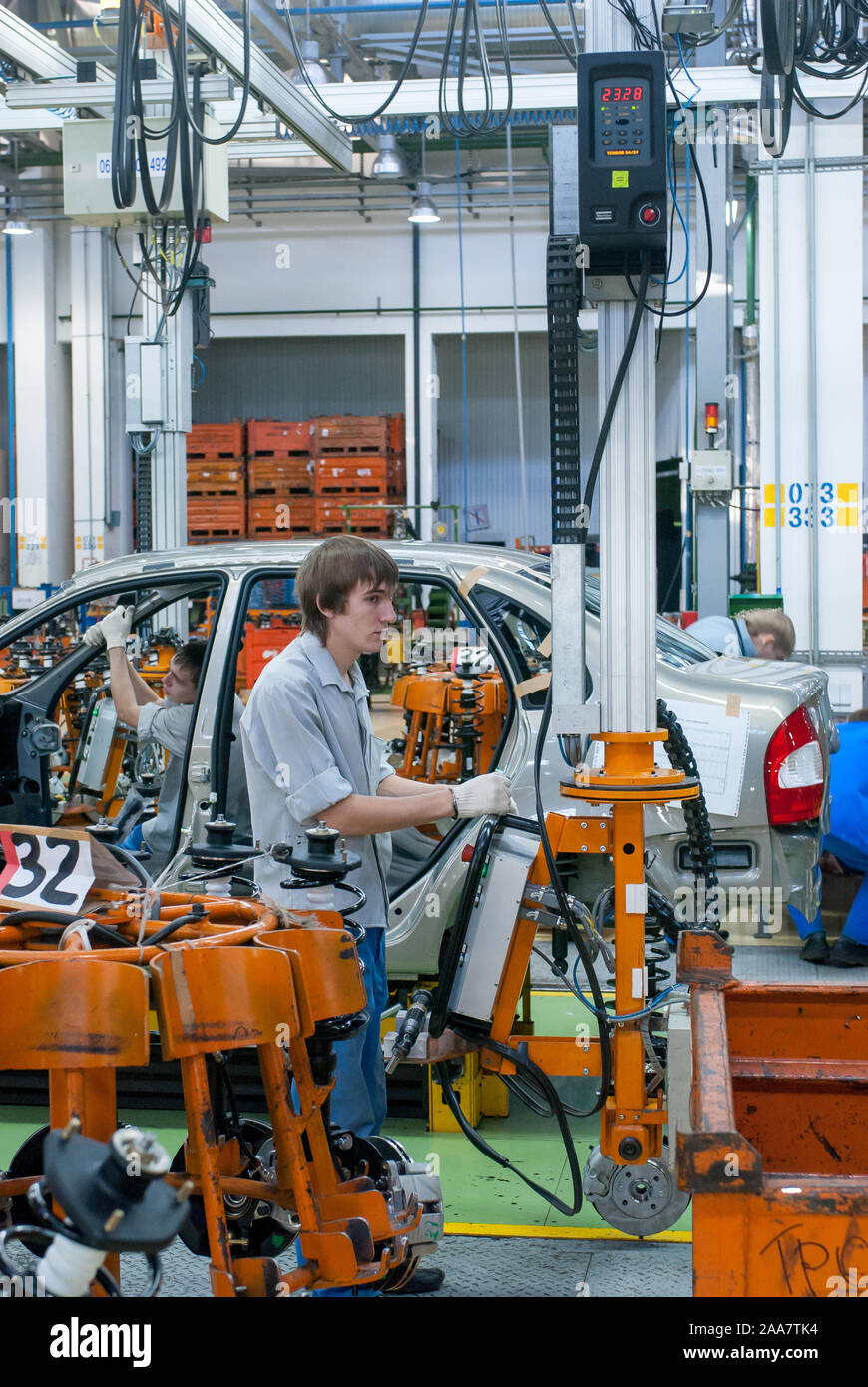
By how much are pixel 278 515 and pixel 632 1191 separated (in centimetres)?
1505

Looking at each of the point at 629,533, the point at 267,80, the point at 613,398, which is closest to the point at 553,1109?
the point at 629,533

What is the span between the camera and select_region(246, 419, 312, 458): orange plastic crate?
57.9 feet

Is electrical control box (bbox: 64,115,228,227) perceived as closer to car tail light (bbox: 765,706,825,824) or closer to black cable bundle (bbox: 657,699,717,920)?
car tail light (bbox: 765,706,825,824)

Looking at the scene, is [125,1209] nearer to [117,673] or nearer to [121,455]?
[117,673]

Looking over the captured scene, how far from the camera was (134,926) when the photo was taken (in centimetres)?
219

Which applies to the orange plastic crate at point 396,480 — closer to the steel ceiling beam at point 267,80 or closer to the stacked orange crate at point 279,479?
the stacked orange crate at point 279,479

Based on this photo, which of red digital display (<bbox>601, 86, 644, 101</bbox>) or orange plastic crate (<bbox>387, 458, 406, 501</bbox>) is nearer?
red digital display (<bbox>601, 86, 644, 101</bbox>)

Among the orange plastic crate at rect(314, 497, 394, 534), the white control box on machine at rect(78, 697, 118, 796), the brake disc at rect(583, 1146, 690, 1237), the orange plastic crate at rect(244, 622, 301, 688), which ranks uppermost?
the orange plastic crate at rect(314, 497, 394, 534)

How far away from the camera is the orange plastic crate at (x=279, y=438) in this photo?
1764cm

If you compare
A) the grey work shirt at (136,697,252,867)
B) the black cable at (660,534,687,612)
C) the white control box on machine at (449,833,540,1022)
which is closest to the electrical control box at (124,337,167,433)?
the grey work shirt at (136,697,252,867)

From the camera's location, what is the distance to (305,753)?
291cm

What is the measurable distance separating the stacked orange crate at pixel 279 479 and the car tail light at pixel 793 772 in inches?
551

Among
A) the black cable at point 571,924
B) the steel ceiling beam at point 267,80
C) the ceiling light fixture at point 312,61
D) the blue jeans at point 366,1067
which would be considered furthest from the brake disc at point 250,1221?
the ceiling light fixture at point 312,61

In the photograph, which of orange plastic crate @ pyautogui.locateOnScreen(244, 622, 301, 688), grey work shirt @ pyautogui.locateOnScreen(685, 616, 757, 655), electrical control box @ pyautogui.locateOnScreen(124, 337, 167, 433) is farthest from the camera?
orange plastic crate @ pyautogui.locateOnScreen(244, 622, 301, 688)
